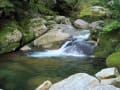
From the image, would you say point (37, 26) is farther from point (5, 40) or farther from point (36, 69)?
point (36, 69)

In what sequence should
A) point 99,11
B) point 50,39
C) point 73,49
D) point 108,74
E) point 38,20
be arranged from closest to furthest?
point 108,74
point 73,49
point 50,39
point 38,20
point 99,11

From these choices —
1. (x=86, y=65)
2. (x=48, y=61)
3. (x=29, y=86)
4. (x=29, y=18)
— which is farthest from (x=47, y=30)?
(x=29, y=86)

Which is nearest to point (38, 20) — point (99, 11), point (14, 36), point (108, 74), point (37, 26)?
point (37, 26)

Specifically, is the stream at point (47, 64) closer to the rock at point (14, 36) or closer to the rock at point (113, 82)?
the rock at point (14, 36)

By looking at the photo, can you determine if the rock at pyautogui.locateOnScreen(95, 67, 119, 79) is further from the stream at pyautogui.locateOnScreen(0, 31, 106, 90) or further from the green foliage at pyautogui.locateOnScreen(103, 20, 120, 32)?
the green foliage at pyautogui.locateOnScreen(103, 20, 120, 32)

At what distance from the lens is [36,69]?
510 inches

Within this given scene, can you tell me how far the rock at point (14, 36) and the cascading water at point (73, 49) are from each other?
3.87ft

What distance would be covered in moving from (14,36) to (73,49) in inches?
124

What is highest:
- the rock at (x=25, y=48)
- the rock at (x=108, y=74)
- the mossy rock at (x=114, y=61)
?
the rock at (x=108, y=74)

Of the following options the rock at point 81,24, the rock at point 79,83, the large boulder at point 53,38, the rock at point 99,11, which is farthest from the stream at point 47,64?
the rock at point 99,11

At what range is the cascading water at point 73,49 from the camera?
15.9m

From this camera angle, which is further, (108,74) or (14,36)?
(14,36)

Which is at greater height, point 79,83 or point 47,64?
point 79,83

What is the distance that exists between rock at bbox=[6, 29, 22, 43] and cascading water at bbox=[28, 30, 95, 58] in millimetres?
1180
